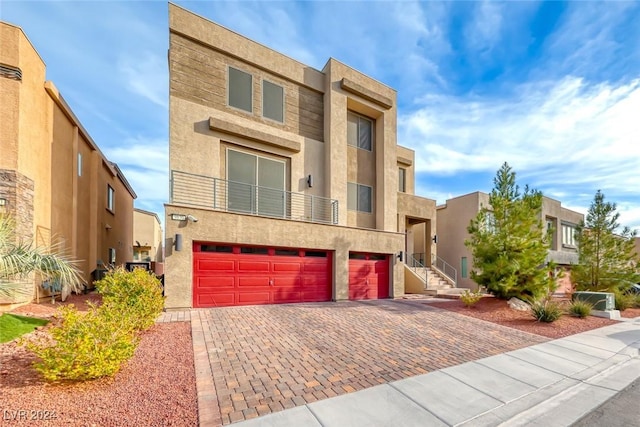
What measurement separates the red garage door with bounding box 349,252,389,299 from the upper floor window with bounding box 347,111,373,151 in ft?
20.2

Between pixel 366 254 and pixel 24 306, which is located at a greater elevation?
pixel 366 254

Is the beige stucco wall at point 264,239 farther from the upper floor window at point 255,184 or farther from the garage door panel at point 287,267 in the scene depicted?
the upper floor window at point 255,184

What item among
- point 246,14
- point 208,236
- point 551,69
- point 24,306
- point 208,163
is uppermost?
point 246,14

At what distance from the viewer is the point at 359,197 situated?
589 inches

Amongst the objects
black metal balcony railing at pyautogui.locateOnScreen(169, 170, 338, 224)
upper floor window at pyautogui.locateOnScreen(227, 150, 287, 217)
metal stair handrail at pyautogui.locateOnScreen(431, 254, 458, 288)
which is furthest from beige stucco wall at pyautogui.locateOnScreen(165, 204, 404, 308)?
metal stair handrail at pyautogui.locateOnScreen(431, 254, 458, 288)

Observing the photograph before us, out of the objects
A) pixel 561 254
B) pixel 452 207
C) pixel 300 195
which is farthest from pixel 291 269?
pixel 561 254

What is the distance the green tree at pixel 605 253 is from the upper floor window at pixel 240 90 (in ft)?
58.5

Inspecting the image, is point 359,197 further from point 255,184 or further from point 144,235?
point 144,235

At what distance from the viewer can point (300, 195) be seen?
1298cm

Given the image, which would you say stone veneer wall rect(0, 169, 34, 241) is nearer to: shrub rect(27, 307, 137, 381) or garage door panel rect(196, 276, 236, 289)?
garage door panel rect(196, 276, 236, 289)

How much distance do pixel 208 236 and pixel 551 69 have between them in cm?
1400

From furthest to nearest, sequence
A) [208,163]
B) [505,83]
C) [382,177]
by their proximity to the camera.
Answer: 1. [382,177]
2. [505,83]
3. [208,163]

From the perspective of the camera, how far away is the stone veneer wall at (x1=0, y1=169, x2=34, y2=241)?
26.6 feet

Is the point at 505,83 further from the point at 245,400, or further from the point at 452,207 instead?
the point at 245,400
